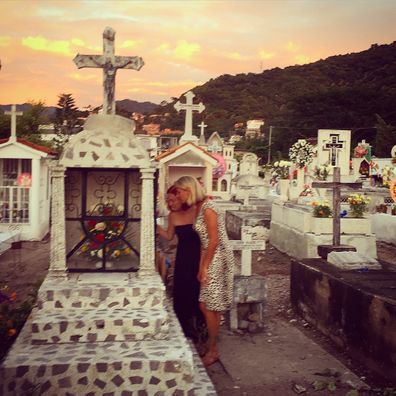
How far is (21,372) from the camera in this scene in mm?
3992

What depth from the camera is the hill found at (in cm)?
5103

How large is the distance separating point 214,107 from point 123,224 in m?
73.2

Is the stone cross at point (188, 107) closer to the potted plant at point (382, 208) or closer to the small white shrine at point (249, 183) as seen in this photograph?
the small white shrine at point (249, 183)

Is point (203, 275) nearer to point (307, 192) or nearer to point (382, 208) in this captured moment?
point (307, 192)

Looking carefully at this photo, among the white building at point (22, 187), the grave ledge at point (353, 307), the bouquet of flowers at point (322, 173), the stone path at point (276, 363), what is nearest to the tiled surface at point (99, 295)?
the stone path at point (276, 363)

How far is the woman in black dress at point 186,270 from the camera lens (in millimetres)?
5680

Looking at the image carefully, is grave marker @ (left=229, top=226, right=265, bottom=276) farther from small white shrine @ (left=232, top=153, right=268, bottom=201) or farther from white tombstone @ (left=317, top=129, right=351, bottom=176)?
white tombstone @ (left=317, top=129, right=351, bottom=176)

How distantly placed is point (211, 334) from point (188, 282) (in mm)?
658

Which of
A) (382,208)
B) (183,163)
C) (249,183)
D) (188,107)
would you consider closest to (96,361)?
(183,163)

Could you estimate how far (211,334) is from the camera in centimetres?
553

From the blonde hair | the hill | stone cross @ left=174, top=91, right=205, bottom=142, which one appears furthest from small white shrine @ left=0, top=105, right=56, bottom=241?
the hill

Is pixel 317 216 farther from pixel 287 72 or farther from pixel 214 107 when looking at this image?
pixel 287 72

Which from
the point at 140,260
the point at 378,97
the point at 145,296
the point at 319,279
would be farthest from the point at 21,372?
the point at 378,97

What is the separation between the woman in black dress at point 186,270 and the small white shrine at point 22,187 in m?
8.81
